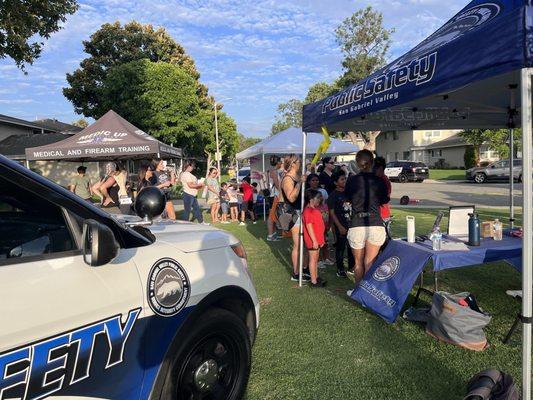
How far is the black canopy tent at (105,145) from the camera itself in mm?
10414

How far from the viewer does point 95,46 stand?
110 ft

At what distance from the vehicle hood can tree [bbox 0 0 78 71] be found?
933 cm

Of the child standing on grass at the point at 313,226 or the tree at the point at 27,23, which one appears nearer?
the child standing on grass at the point at 313,226

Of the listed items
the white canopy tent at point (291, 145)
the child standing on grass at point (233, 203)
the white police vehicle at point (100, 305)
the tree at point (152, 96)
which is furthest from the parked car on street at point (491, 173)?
the white police vehicle at point (100, 305)

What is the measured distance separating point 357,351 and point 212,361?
5.75ft

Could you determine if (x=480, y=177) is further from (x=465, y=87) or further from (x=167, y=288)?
(x=167, y=288)

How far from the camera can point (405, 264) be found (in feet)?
14.3

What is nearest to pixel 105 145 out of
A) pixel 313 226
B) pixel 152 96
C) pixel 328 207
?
pixel 328 207

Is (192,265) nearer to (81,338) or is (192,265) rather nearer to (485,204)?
(81,338)

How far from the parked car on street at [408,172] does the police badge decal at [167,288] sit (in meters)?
29.6

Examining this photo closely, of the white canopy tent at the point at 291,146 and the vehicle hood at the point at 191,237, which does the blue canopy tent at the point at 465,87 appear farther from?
the white canopy tent at the point at 291,146

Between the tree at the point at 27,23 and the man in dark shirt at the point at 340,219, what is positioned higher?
the tree at the point at 27,23

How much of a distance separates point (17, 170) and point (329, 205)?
5.43m

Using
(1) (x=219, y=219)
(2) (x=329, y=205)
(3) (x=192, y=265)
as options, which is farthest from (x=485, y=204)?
(3) (x=192, y=265)
